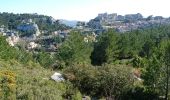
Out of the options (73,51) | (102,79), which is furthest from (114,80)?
(73,51)

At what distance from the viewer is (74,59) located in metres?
49.7

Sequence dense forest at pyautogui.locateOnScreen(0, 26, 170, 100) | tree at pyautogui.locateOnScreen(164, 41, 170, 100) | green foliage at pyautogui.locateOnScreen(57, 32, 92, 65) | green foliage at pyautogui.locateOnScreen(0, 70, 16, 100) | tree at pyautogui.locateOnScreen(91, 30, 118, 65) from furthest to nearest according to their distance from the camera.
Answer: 1. tree at pyautogui.locateOnScreen(91, 30, 118, 65)
2. green foliage at pyautogui.locateOnScreen(57, 32, 92, 65)
3. tree at pyautogui.locateOnScreen(164, 41, 170, 100)
4. dense forest at pyautogui.locateOnScreen(0, 26, 170, 100)
5. green foliage at pyautogui.locateOnScreen(0, 70, 16, 100)

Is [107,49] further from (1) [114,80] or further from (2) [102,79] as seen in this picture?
(1) [114,80]

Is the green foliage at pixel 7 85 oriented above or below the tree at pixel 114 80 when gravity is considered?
above

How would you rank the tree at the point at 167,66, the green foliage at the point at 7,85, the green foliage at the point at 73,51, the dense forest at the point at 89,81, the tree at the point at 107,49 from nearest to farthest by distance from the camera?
the green foliage at the point at 7,85
the dense forest at the point at 89,81
the tree at the point at 167,66
the green foliage at the point at 73,51
the tree at the point at 107,49

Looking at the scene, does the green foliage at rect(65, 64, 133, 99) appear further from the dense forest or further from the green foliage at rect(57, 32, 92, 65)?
the green foliage at rect(57, 32, 92, 65)

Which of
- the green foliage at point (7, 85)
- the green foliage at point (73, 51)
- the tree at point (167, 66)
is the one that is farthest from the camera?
the green foliage at point (73, 51)

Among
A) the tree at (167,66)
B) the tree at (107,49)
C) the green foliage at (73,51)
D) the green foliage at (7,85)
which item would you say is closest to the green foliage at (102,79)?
the tree at (167,66)

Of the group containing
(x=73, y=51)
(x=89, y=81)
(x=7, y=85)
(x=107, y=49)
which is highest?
(x=7, y=85)

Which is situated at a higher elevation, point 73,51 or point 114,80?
point 114,80

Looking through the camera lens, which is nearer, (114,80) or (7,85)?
(7,85)

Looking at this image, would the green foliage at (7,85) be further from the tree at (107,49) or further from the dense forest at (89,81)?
the tree at (107,49)

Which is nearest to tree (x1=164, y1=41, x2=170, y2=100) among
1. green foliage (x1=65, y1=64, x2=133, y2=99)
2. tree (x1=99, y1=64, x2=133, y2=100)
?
green foliage (x1=65, y1=64, x2=133, y2=99)

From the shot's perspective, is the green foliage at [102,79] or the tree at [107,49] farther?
the tree at [107,49]
